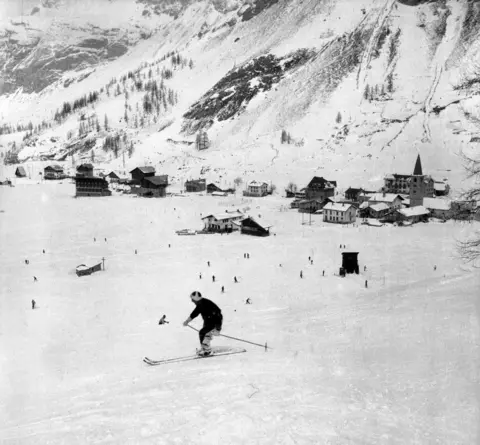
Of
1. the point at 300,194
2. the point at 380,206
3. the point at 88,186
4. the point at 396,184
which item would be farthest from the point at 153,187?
the point at 396,184

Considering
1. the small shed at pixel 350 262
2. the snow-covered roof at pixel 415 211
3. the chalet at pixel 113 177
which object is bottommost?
the small shed at pixel 350 262

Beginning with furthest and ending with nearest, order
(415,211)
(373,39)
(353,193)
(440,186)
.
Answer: (373,39), (440,186), (353,193), (415,211)

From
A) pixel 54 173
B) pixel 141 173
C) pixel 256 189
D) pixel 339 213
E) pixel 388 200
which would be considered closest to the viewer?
pixel 339 213

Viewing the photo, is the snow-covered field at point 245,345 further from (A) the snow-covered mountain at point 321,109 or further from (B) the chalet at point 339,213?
(A) the snow-covered mountain at point 321,109

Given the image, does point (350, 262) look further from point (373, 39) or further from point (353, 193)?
point (373, 39)

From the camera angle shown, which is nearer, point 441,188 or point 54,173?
point 441,188

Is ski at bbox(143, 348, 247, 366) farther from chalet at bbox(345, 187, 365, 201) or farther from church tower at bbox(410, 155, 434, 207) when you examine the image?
chalet at bbox(345, 187, 365, 201)

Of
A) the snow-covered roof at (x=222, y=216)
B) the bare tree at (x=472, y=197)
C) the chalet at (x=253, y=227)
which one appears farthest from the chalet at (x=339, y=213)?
the bare tree at (x=472, y=197)
